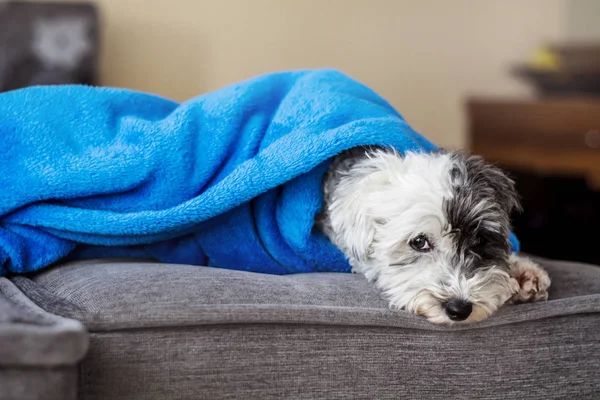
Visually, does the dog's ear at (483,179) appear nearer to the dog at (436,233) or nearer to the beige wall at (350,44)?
the dog at (436,233)

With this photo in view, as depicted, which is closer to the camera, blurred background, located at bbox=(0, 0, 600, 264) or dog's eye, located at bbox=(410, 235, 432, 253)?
dog's eye, located at bbox=(410, 235, 432, 253)

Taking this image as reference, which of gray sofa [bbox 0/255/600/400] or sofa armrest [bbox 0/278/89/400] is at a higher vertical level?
sofa armrest [bbox 0/278/89/400]

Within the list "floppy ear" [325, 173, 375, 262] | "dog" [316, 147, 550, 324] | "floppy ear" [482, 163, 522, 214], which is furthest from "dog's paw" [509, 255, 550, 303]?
"floppy ear" [325, 173, 375, 262]

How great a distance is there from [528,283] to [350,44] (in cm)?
252

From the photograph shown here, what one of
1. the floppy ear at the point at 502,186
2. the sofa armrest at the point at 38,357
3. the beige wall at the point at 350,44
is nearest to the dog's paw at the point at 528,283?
the floppy ear at the point at 502,186

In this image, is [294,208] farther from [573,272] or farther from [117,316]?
[573,272]

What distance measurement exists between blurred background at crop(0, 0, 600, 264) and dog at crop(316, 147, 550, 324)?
0.96 meters

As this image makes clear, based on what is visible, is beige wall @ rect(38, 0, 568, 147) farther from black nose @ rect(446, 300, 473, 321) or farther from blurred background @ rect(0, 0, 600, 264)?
black nose @ rect(446, 300, 473, 321)

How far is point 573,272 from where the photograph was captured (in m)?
1.65

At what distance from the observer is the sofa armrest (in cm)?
97

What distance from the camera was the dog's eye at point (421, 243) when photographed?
142 cm

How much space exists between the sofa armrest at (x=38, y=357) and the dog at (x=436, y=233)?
0.59 meters

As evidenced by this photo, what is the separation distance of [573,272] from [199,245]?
81 cm

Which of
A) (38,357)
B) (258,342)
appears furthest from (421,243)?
(38,357)
